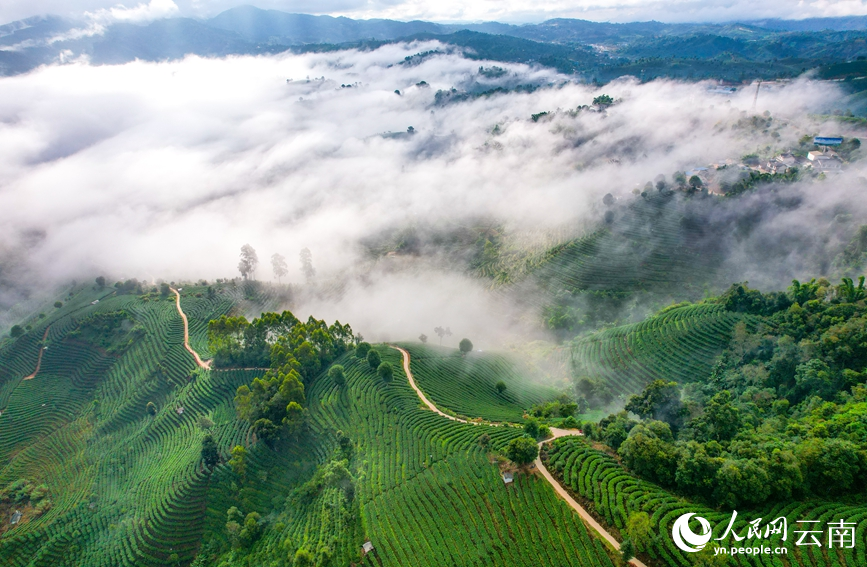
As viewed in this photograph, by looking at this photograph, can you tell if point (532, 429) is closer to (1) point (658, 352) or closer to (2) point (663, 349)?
(1) point (658, 352)

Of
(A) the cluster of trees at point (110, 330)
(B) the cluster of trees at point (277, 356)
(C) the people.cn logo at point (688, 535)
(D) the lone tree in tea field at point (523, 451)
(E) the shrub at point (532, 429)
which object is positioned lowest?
(A) the cluster of trees at point (110, 330)

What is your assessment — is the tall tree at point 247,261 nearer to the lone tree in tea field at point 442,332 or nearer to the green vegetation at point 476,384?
the lone tree in tea field at point 442,332

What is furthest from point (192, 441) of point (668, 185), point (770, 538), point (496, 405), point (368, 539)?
point (668, 185)

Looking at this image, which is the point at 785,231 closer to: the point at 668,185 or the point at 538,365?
the point at 668,185

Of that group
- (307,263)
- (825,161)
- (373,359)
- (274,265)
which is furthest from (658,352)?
(274,265)

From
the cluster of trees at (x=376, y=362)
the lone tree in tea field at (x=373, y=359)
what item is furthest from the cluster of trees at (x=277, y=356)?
the lone tree in tea field at (x=373, y=359)

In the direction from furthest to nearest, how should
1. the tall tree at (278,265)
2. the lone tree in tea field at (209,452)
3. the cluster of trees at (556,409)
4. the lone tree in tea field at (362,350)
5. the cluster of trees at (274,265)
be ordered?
the tall tree at (278,265) < the cluster of trees at (274,265) < the lone tree in tea field at (362,350) < the lone tree in tea field at (209,452) < the cluster of trees at (556,409)

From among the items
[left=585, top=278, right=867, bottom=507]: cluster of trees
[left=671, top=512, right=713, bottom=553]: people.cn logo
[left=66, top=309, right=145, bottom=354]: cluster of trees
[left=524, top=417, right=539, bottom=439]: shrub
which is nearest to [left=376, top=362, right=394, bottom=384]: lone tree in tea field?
[left=524, top=417, right=539, bottom=439]: shrub

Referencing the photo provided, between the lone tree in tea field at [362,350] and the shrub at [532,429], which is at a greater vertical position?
the shrub at [532,429]
